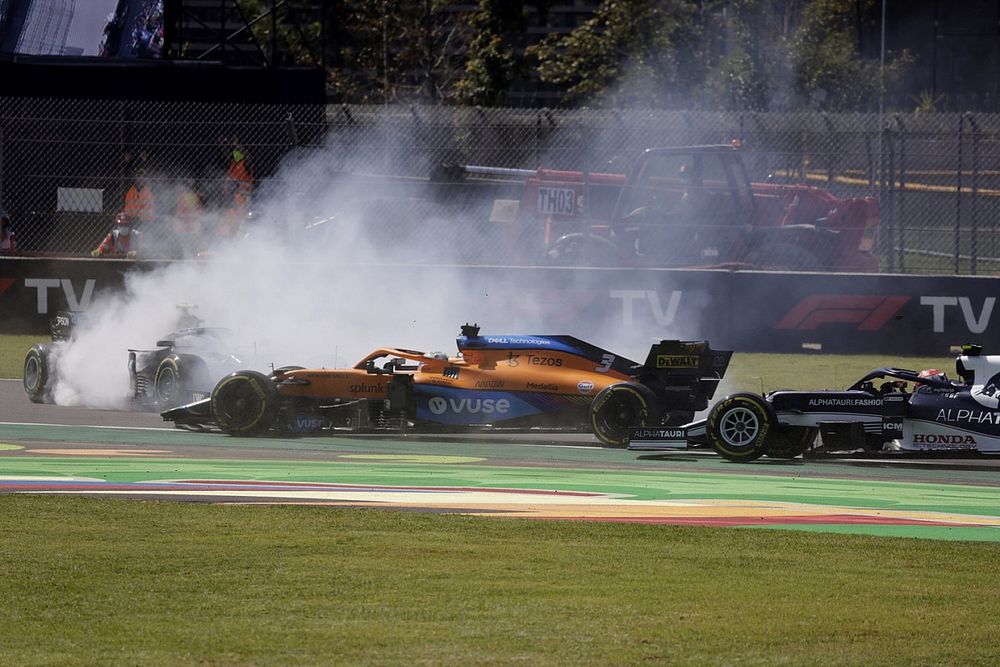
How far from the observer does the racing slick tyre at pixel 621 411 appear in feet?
36.3

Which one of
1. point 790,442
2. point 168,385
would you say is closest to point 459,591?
point 790,442

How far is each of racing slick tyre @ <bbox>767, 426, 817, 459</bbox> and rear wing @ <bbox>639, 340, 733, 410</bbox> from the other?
0.64 meters

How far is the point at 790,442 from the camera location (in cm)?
1088

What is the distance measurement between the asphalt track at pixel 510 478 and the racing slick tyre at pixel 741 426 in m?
0.12

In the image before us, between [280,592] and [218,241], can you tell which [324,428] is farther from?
[218,241]

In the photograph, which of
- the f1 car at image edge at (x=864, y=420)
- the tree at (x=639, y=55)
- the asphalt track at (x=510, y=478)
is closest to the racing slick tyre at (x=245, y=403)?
the asphalt track at (x=510, y=478)

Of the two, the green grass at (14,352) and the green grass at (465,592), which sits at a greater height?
the green grass at (14,352)

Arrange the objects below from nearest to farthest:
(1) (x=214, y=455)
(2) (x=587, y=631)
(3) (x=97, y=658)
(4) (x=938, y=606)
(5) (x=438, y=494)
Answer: (3) (x=97, y=658) < (2) (x=587, y=631) < (4) (x=938, y=606) < (5) (x=438, y=494) < (1) (x=214, y=455)

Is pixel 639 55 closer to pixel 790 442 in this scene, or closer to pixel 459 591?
pixel 790 442

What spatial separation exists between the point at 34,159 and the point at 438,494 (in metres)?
15.2

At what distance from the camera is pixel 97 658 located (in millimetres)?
5035

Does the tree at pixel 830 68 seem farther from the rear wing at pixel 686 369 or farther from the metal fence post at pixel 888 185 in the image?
the rear wing at pixel 686 369

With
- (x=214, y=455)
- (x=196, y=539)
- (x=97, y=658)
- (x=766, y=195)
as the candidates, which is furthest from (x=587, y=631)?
(x=766, y=195)

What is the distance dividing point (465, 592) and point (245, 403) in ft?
19.9
